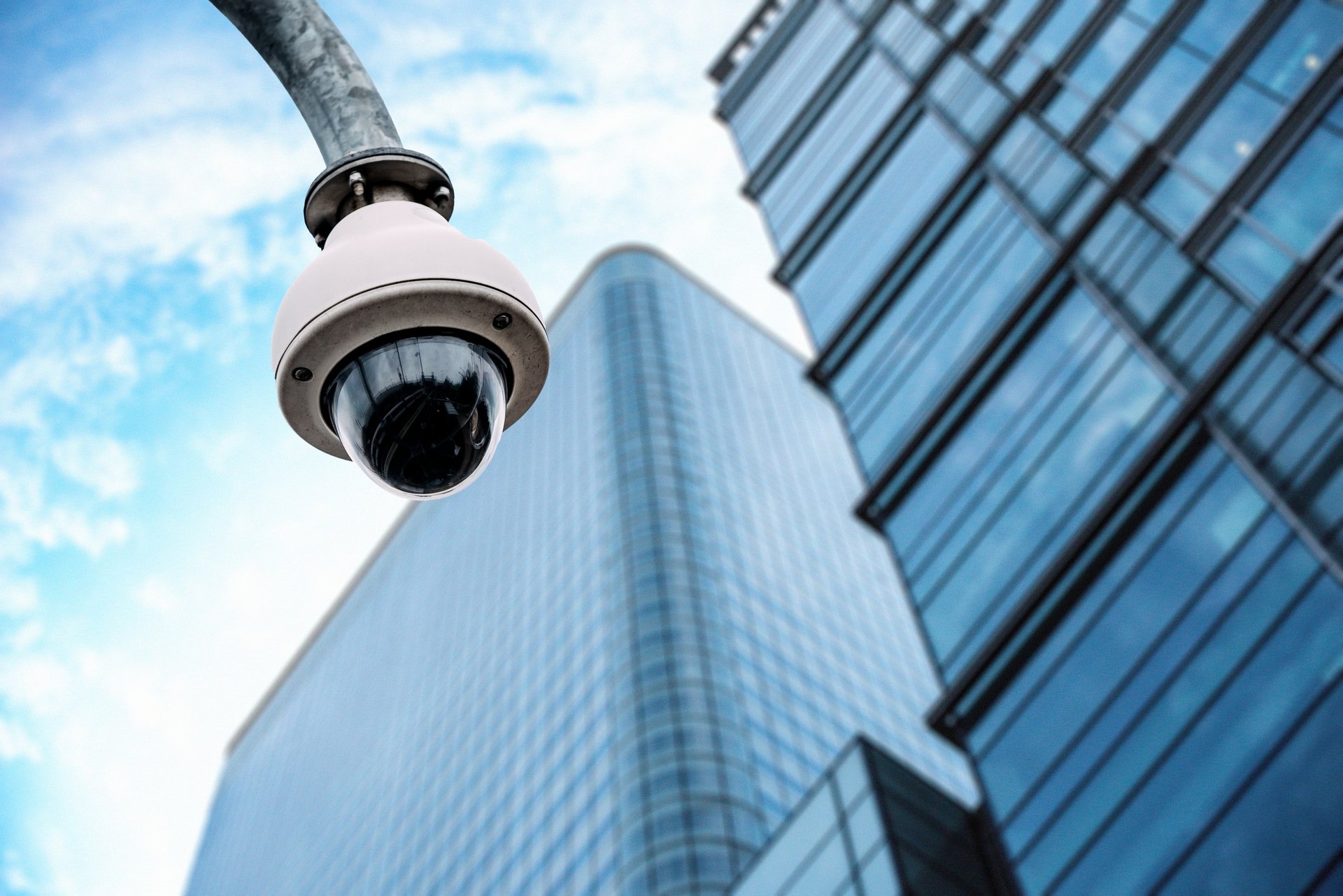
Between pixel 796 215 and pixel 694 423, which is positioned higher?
pixel 796 215

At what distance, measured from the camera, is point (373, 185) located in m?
2.59

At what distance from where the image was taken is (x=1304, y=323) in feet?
39.7

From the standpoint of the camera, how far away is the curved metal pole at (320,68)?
2.57 metres

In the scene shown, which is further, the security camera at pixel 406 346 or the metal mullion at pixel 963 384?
the metal mullion at pixel 963 384

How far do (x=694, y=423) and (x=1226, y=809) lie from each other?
5864 cm

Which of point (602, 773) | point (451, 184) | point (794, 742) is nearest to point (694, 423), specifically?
point (794, 742)

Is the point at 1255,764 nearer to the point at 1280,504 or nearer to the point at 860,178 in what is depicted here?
the point at 1280,504

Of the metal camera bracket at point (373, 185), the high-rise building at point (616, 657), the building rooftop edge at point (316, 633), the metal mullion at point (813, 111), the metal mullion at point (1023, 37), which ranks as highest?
the metal mullion at point (1023, 37)

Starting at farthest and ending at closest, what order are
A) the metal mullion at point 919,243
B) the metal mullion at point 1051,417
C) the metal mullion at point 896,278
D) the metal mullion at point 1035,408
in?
1. the metal mullion at point 896,278
2. the metal mullion at point 919,243
3. the metal mullion at point 1035,408
4. the metal mullion at point 1051,417

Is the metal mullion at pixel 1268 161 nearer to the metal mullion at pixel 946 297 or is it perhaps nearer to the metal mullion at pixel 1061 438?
the metal mullion at pixel 1061 438

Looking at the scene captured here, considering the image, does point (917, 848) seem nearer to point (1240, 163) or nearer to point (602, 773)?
point (1240, 163)

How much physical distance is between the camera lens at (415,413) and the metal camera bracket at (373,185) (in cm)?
43

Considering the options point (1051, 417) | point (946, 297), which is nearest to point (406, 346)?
A: point (1051, 417)

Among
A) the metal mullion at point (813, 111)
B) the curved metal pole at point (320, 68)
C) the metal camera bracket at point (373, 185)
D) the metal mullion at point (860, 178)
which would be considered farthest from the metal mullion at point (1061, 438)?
the metal mullion at point (813, 111)
